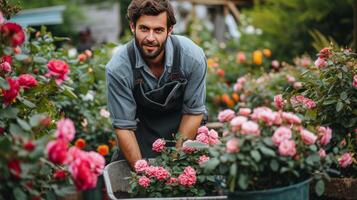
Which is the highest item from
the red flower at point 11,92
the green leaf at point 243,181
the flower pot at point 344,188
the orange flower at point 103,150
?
the red flower at point 11,92

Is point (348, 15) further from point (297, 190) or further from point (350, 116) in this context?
point (297, 190)

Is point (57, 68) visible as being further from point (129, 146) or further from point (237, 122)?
point (237, 122)

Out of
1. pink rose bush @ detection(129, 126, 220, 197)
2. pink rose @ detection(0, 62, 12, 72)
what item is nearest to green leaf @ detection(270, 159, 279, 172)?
pink rose bush @ detection(129, 126, 220, 197)

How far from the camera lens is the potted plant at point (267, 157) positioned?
193cm

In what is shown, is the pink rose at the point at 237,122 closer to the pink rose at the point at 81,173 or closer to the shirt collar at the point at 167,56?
the pink rose at the point at 81,173

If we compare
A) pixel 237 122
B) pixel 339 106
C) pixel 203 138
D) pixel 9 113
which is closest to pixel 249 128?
pixel 237 122

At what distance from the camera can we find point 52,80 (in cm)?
257

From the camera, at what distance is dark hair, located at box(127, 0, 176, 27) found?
2914 millimetres

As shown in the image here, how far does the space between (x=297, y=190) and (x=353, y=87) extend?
793mm

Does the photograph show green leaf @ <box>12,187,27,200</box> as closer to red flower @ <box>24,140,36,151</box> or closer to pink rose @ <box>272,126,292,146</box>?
red flower @ <box>24,140,36,151</box>

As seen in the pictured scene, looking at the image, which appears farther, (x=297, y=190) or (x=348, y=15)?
(x=348, y=15)

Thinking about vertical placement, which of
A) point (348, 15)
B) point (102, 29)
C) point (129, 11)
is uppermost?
point (129, 11)

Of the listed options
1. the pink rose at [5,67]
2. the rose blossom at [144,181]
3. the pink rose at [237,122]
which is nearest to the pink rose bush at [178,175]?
the rose blossom at [144,181]

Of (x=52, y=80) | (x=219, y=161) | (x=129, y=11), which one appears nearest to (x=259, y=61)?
(x=129, y=11)
